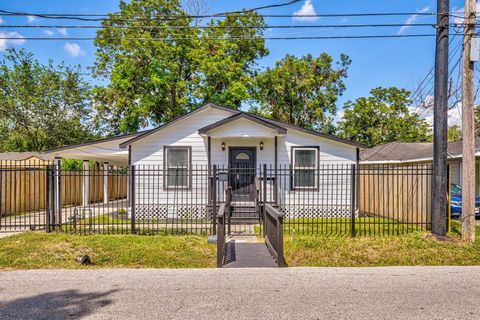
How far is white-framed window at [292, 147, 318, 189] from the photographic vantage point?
543 inches

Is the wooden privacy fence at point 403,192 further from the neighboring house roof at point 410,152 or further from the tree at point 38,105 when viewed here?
the tree at point 38,105

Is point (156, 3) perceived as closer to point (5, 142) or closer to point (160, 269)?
point (5, 142)

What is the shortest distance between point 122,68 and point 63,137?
402 inches

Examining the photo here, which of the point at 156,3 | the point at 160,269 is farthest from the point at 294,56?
the point at 160,269

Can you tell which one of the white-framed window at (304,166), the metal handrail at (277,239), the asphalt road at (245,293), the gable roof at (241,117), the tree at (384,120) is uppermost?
the tree at (384,120)

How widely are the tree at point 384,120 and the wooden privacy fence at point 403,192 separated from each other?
2414cm

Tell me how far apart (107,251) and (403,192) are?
921cm

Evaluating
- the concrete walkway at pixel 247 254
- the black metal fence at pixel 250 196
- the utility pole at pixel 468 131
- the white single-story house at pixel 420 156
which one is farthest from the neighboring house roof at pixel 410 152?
the concrete walkway at pixel 247 254

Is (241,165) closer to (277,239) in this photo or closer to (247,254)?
(247,254)

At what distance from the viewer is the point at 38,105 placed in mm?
29281

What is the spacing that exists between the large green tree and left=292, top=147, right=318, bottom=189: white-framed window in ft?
41.7

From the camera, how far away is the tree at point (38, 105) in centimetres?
2894

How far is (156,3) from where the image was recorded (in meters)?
27.2

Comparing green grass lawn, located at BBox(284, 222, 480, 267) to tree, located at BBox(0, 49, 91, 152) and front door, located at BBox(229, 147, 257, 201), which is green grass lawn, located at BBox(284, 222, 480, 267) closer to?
front door, located at BBox(229, 147, 257, 201)
